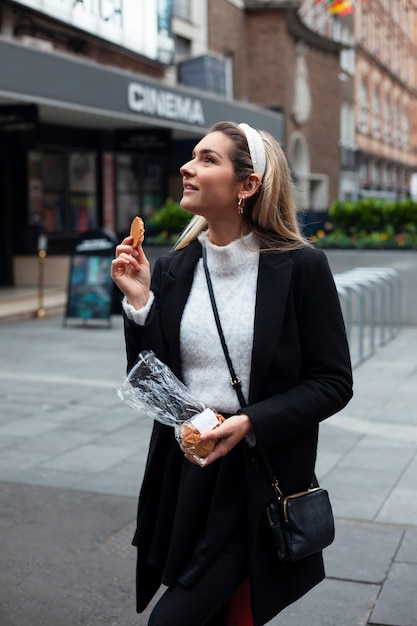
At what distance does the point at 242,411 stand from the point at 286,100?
89.9ft

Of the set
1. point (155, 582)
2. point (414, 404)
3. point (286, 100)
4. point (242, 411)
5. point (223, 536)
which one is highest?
point (286, 100)

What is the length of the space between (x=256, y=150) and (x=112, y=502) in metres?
3.39

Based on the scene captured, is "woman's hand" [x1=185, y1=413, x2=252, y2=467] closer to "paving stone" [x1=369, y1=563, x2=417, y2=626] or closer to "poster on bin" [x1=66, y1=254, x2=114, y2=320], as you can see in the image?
"paving stone" [x1=369, y1=563, x2=417, y2=626]

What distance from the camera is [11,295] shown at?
54.4 ft

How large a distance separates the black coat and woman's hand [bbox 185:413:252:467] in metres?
0.03

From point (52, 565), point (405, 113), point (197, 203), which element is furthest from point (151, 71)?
point (405, 113)

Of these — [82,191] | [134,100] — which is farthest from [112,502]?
[82,191]

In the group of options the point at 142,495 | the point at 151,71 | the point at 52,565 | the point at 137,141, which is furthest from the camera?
the point at 151,71

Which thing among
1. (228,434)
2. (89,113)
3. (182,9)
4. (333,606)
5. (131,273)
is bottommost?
(333,606)

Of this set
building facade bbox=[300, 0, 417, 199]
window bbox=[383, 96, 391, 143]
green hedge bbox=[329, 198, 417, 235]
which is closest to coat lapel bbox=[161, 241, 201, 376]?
green hedge bbox=[329, 198, 417, 235]

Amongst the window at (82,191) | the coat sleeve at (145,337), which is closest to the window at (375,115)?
the window at (82,191)

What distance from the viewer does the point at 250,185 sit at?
111 inches

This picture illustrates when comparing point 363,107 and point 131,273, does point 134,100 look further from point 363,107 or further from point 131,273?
point 363,107

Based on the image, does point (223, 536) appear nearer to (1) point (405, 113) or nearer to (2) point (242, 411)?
(2) point (242, 411)
